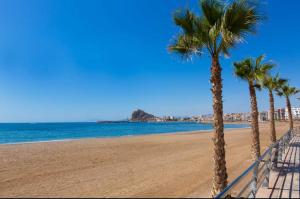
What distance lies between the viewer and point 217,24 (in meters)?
6.04

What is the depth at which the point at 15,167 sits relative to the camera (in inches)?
472

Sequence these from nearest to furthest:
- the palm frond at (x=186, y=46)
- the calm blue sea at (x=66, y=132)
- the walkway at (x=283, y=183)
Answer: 1. the walkway at (x=283, y=183)
2. the palm frond at (x=186, y=46)
3. the calm blue sea at (x=66, y=132)

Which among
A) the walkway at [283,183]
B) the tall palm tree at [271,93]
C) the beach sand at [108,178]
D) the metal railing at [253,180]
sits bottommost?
the beach sand at [108,178]

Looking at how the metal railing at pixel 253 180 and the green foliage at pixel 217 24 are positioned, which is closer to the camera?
the metal railing at pixel 253 180

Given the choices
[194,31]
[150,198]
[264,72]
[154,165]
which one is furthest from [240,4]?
[154,165]

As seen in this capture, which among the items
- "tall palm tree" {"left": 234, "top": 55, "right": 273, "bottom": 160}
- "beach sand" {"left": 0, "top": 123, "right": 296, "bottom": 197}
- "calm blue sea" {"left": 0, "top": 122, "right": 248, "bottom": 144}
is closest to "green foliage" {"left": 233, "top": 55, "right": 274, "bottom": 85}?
"tall palm tree" {"left": 234, "top": 55, "right": 273, "bottom": 160}

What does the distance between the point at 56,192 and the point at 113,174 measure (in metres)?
2.83

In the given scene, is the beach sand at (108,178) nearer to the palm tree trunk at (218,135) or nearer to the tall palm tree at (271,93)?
the palm tree trunk at (218,135)

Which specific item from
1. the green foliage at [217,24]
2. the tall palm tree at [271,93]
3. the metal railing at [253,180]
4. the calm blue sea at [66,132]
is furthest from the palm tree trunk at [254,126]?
the calm blue sea at [66,132]

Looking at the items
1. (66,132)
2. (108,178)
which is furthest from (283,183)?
(66,132)

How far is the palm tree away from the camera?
5.85 m

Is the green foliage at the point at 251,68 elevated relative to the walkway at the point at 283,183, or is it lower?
elevated

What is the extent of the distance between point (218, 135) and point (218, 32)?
8.03 ft

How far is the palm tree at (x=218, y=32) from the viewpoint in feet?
19.2
